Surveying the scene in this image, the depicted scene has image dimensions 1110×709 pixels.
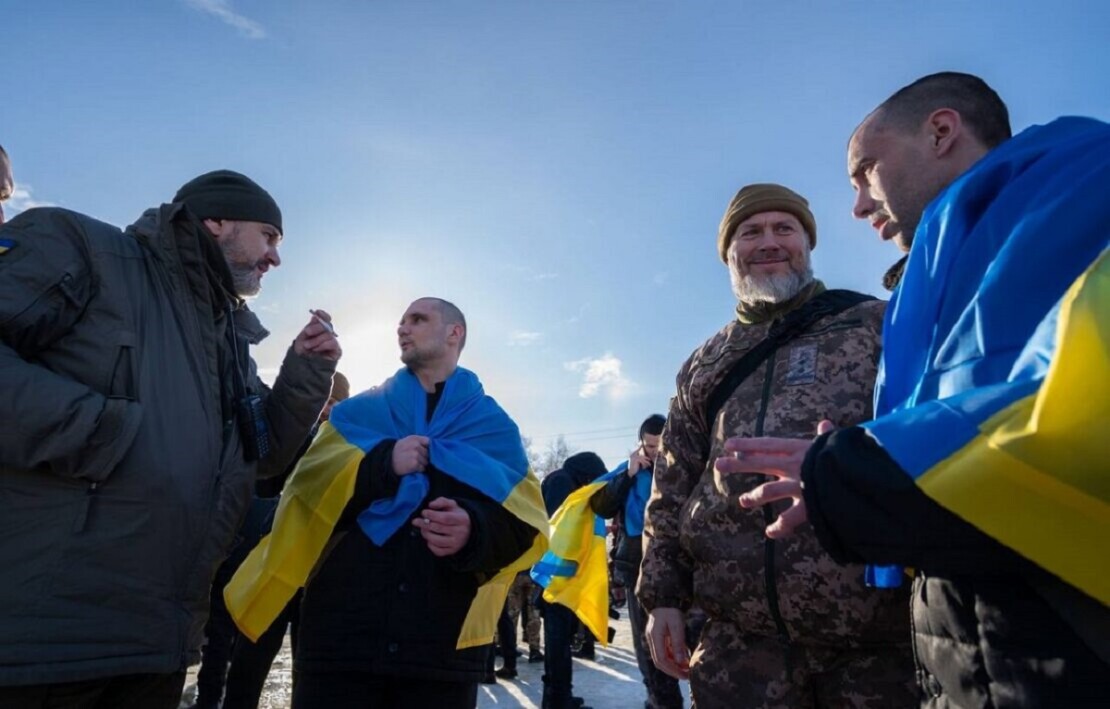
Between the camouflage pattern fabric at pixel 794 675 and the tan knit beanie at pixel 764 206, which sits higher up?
the tan knit beanie at pixel 764 206

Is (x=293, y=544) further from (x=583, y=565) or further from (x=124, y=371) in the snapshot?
(x=583, y=565)

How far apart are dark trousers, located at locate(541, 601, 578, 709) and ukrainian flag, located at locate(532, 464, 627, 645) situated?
0.14m

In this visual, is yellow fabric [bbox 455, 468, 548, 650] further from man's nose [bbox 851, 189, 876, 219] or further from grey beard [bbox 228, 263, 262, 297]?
man's nose [bbox 851, 189, 876, 219]

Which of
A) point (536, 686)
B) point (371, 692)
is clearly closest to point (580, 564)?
point (536, 686)

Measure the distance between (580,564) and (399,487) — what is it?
326 centimetres

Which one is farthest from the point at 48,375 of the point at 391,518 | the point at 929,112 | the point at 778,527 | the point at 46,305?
the point at 929,112

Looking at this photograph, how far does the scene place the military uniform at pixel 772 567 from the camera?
204 centimetres

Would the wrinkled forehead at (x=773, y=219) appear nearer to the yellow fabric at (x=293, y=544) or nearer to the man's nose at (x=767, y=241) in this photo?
the man's nose at (x=767, y=241)

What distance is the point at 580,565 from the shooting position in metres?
5.93

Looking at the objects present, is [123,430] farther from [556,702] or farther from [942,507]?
[556,702]

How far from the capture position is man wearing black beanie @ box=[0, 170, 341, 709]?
6.31 feet

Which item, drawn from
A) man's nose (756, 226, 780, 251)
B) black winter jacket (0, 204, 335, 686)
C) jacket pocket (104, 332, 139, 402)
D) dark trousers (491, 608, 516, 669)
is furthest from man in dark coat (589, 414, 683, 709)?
jacket pocket (104, 332, 139, 402)

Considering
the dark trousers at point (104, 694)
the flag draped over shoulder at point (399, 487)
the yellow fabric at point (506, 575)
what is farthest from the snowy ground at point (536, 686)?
the dark trousers at point (104, 694)

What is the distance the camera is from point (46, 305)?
6.87 ft
